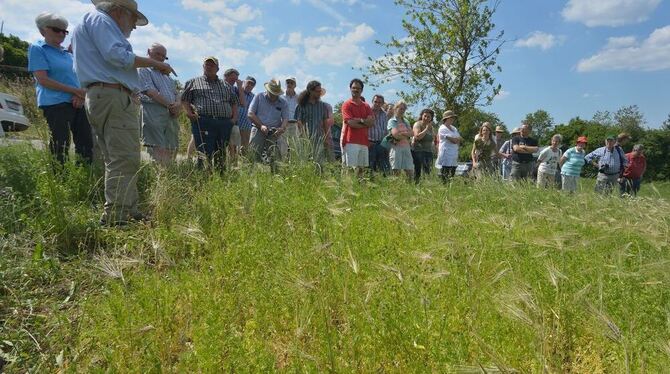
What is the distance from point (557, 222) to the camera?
402 cm

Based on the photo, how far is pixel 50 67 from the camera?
15.0 ft

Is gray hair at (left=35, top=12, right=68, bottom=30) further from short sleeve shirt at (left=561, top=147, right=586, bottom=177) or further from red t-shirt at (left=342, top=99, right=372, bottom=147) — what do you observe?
short sleeve shirt at (left=561, top=147, right=586, bottom=177)

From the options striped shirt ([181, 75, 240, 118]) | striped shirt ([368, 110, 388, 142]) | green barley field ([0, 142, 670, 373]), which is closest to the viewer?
green barley field ([0, 142, 670, 373])

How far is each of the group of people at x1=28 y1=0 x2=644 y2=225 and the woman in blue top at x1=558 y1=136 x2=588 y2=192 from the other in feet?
0.08

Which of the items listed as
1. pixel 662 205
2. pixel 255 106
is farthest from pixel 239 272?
pixel 662 205

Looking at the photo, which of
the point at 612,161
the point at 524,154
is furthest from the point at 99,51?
the point at 612,161

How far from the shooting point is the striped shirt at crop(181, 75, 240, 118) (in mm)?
5930

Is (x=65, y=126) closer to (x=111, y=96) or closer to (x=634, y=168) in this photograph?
(x=111, y=96)

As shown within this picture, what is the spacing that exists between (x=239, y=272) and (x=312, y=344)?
68cm

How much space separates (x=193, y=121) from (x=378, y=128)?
12.3 ft

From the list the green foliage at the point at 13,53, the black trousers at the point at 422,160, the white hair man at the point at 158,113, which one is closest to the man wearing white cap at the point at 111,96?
the white hair man at the point at 158,113

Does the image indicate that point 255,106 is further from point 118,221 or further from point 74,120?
point 118,221

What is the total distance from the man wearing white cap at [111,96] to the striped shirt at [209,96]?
7.14 feet

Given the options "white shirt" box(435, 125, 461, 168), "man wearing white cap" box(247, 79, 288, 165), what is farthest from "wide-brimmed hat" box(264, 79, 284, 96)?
"white shirt" box(435, 125, 461, 168)
